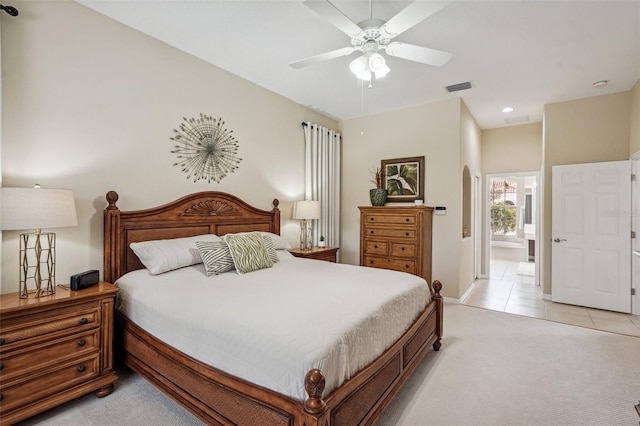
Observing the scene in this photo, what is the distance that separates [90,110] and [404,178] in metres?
3.95

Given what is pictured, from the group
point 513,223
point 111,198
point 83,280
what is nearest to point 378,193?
point 111,198

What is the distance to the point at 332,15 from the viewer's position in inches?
73.0

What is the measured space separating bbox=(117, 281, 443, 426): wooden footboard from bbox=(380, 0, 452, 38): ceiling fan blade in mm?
1963

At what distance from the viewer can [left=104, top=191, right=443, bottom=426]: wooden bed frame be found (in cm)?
134

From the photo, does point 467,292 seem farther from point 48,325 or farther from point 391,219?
point 48,325

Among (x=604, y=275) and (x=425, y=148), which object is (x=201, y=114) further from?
(x=604, y=275)

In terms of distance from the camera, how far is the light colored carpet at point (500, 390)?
1.91m

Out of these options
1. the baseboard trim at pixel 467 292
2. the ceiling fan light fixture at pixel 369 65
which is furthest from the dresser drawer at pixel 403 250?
the ceiling fan light fixture at pixel 369 65

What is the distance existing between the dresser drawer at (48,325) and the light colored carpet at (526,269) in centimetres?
703

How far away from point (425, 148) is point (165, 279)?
3.87m

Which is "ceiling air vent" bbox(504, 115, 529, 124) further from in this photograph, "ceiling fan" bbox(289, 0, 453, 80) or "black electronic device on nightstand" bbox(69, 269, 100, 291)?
"black electronic device on nightstand" bbox(69, 269, 100, 291)

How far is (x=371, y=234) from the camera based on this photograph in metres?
4.62

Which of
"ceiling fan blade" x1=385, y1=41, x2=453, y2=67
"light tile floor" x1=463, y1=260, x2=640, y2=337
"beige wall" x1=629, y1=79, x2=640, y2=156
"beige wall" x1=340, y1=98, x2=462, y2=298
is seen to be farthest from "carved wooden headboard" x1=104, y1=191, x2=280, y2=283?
"beige wall" x1=629, y1=79, x2=640, y2=156

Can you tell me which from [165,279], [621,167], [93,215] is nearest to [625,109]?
[621,167]
